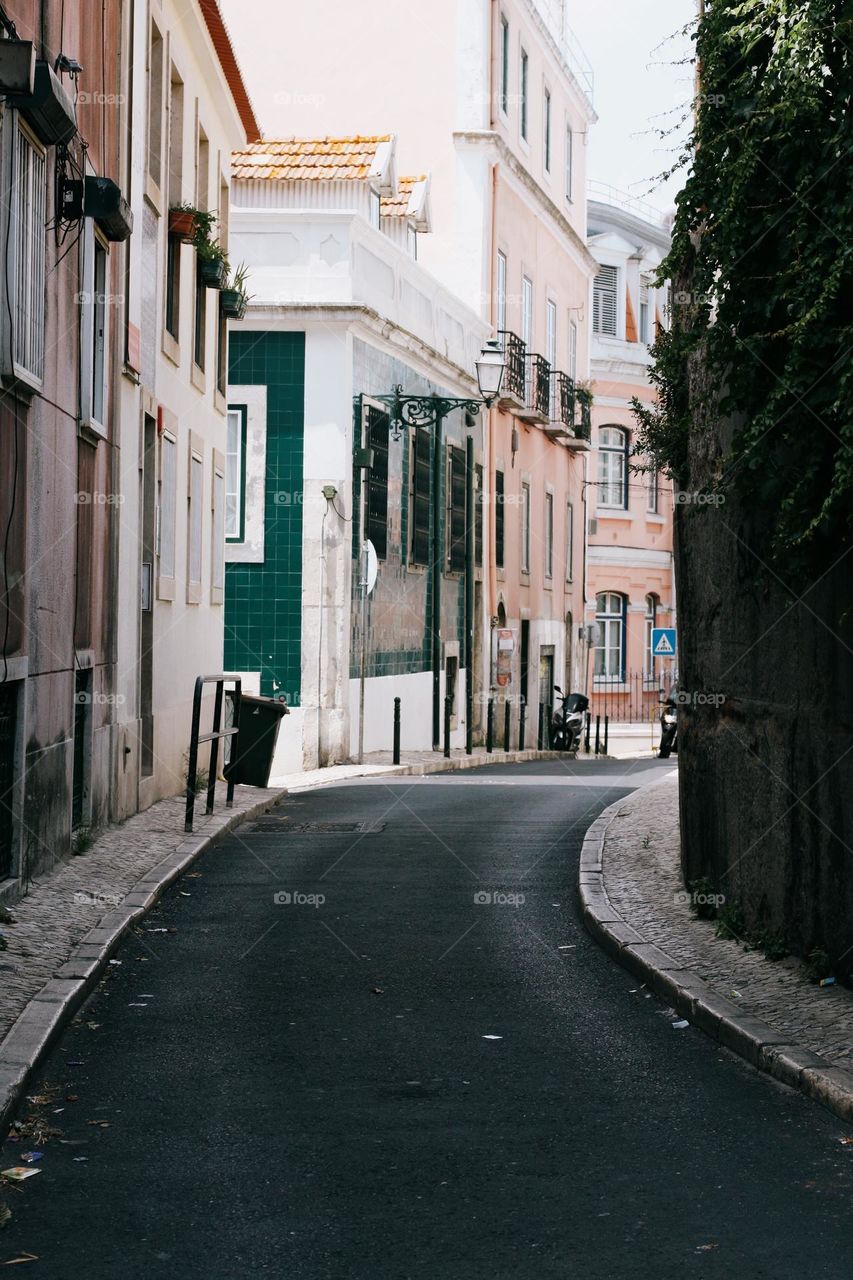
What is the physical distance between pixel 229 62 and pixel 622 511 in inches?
1260

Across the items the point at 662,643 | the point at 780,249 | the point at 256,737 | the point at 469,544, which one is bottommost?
the point at 256,737

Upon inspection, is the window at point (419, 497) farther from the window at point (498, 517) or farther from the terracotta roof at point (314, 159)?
the window at point (498, 517)

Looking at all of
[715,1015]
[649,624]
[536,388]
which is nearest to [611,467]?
[649,624]

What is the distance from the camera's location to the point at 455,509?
32312 millimetres

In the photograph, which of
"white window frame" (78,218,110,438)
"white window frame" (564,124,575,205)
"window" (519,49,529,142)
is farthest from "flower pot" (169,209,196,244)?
"white window frame" (564,124,575,205)

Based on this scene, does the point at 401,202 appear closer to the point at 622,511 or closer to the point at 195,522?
the point at 195,522

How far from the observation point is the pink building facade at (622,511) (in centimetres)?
5147

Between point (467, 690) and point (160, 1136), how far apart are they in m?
27.2

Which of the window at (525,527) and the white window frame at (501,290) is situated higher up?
the white window frame at (501,290)

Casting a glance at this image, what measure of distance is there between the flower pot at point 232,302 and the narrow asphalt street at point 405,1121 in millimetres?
11588

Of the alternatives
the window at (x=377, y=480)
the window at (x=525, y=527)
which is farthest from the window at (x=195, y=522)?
the window at (x=525, y=527)

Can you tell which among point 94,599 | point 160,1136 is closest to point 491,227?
point 94,599

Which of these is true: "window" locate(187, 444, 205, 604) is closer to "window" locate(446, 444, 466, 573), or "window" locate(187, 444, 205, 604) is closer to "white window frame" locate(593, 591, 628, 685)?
"window" locate(446, 444, 466, 573)

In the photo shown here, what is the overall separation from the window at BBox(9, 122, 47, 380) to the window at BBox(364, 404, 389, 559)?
14.6 meters
